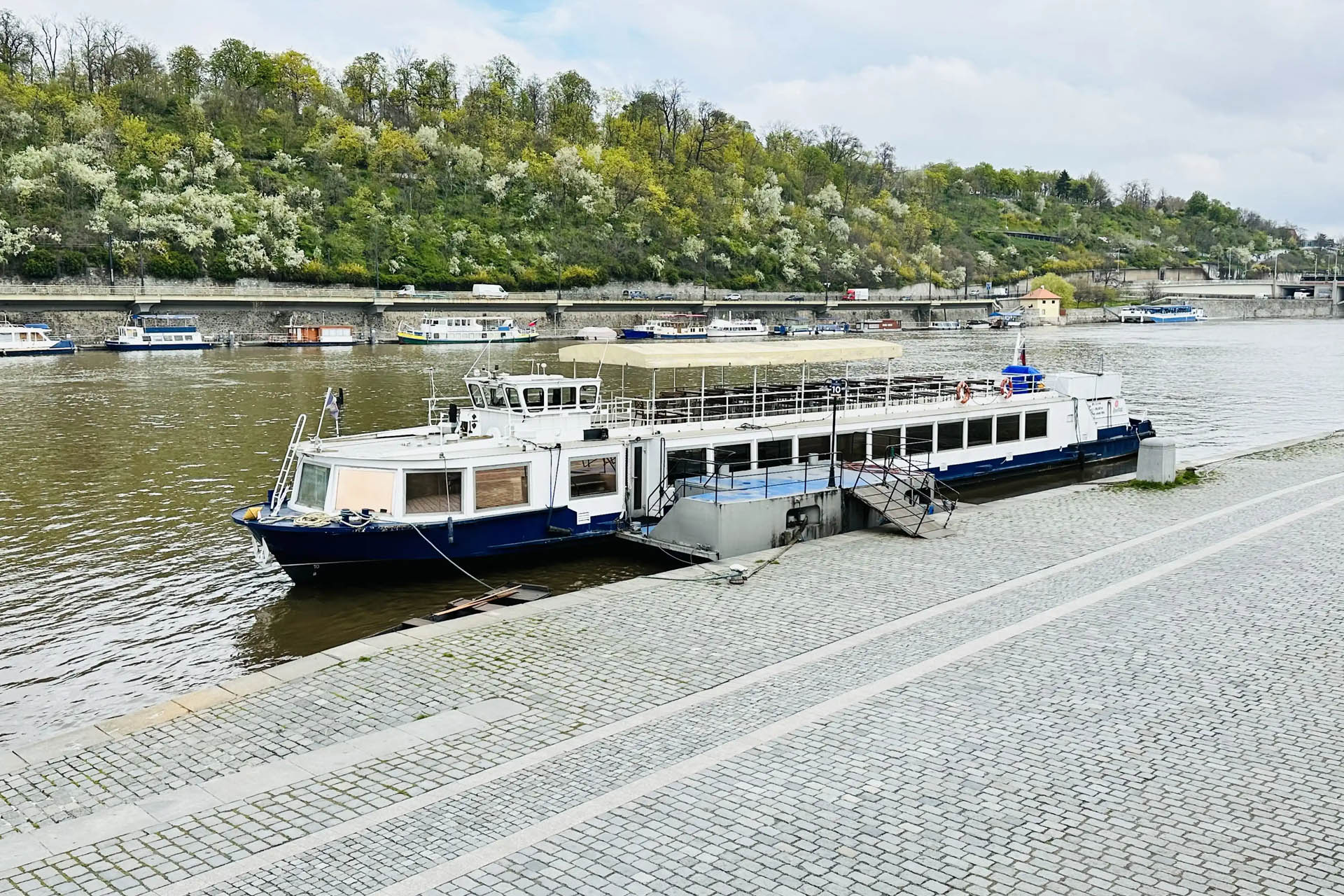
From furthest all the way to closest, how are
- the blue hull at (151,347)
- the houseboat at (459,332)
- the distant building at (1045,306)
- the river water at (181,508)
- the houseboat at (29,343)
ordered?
the distant building at (1045,306), the houseboat at (459,332), the blue hull at (151,347), the houseboat at (29,343), the river water at (181,508)


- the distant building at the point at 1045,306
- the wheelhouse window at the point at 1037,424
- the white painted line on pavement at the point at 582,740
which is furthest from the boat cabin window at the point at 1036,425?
the distant building at the point at 1045,306

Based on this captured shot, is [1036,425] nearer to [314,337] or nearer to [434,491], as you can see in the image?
[434,491]

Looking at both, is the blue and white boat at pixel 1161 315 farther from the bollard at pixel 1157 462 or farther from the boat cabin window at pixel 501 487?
the boat cabin window at pixel 501 487

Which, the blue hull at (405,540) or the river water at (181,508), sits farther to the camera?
the blue hull at (405,540)

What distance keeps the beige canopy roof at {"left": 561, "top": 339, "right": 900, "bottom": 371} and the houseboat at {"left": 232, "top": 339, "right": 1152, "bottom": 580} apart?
0.18 ft

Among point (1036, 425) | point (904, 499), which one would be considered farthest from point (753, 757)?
point (1036, 425)

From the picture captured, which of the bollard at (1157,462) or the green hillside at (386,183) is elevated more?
the green hillside at (386,183)

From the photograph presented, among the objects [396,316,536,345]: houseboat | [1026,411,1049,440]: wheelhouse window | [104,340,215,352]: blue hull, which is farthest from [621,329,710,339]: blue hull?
[1026,411,1049,440]: wheelhouse window

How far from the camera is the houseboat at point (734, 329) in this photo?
394ft

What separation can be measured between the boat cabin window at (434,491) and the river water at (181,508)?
1593mm

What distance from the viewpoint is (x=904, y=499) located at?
22797mm

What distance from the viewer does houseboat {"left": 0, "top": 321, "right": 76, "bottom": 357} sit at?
269 feet

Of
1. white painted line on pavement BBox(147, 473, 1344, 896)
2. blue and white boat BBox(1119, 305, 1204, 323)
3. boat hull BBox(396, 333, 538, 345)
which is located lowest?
white painted line on pavement BBox(147, 473, 1344, 896)

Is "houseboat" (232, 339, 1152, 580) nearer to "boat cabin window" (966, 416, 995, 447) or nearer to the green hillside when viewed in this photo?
"boat cabin window" (966, 416, 995, 447)
